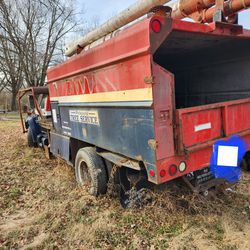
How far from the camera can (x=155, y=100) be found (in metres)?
2.74

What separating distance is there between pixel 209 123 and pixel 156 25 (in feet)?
4.37

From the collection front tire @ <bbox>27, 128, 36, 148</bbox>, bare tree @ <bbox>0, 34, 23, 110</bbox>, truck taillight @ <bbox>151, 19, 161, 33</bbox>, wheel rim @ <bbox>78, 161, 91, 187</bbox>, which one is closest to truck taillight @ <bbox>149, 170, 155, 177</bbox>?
truck taillight @ <bbox>151, 19, 161, 33</bbox>

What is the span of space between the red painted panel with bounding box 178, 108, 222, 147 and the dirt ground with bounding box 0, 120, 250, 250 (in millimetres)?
905

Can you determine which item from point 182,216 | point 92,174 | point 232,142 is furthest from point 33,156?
point 232,142

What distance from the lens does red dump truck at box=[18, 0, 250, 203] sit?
2812mm

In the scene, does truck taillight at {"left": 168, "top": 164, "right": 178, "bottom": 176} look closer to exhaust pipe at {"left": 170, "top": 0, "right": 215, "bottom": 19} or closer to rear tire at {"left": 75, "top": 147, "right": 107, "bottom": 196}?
rear tire at {"left": 75, "top": 147, "right": 107, "bottom": 196}

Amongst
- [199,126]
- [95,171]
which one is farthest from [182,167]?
[95,171]

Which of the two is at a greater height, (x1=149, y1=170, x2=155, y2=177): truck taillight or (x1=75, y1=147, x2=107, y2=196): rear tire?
(x1=149, y1=170, x2=155, y2=177): truck taillight

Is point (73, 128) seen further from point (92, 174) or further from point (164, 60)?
point (164, 60)

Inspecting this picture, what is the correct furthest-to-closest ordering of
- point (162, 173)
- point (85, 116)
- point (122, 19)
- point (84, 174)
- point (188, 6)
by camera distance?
1. point (84, 174)
2. point (122, 19)
3. point (85, 116)
4. point (188, 6)
5. point (162, 173)

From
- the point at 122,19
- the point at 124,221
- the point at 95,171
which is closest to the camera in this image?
the point at 124,221

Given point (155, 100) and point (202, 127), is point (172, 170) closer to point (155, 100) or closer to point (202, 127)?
point (202, 127)

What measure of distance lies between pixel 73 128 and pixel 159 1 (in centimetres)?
255

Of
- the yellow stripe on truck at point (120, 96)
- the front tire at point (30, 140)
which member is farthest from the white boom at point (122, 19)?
the front tire at point (30, 140)
